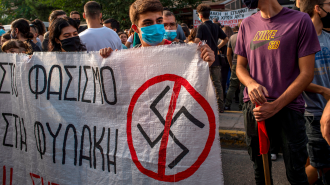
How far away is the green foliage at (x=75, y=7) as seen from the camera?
1564 centimetres

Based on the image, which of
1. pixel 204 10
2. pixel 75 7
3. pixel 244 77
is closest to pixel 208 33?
pixel 204 10

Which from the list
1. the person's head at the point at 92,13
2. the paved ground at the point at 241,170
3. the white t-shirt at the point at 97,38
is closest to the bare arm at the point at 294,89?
the paved ground at the point at 241,170

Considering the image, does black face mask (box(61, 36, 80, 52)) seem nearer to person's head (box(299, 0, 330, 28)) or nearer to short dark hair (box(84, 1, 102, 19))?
short dark hair (box(84, 1, 102, 19))

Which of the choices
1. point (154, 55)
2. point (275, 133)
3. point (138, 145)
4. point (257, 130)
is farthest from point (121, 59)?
point (275, 133)

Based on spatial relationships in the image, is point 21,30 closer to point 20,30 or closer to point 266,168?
point 20,30

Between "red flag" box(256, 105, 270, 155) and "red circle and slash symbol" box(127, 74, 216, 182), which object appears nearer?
"red circle and slash symbol" box(127, 74, 216, 182)

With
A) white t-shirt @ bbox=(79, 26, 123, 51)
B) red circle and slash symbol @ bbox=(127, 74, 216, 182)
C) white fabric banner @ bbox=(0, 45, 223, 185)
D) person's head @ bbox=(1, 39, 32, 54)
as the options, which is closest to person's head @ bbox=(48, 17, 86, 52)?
white fabric banner @ bbox=(0, 45, 223, 185)

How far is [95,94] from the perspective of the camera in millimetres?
2217

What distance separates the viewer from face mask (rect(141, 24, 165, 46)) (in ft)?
7.07

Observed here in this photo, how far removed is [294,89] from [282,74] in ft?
0.44

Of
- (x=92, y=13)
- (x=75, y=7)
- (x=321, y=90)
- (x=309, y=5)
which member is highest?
(x=75, y=7)

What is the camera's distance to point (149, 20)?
2174mm

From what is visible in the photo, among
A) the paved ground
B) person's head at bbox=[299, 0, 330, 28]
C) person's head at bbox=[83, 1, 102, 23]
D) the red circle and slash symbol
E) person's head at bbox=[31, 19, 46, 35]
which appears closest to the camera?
the red circle and slash symbol

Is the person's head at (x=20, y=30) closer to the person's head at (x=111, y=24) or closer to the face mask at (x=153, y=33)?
the person's head at (x=111, y=24)
